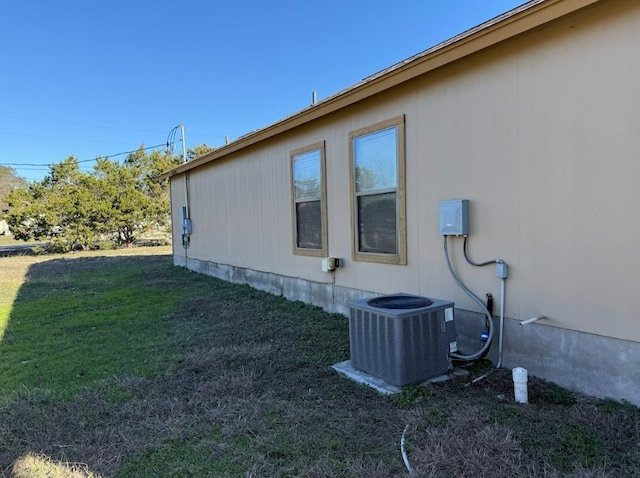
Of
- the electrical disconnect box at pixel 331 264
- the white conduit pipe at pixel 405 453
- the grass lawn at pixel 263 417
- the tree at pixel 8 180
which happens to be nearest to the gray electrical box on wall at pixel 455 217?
the grass lawn at pixel 263 417

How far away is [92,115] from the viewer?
96.6 ft

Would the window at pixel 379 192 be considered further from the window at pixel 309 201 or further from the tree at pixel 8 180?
the tree at pixel 8 180

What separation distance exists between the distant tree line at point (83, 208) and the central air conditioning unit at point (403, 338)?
665 inches

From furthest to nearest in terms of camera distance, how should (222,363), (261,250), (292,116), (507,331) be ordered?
(261,250) → (292,116) → (222,363) → (507,331)

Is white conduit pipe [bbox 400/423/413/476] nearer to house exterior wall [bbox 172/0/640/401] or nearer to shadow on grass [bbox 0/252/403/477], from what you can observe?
shadow on grass [bbox 0/252/403/477]

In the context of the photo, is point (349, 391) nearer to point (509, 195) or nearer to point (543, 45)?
point (509, 195)

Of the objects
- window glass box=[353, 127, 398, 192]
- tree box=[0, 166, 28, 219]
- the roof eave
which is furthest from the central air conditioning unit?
tree box=[0, 166, 28, 219]

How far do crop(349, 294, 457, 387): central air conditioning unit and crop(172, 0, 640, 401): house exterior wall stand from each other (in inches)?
20.6

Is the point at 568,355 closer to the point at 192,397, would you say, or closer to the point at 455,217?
the point at 455,217

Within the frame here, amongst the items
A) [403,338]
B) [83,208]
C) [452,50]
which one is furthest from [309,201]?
[83,208]

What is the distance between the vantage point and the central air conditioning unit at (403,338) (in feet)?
9.21

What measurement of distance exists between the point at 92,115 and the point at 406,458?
33569mm

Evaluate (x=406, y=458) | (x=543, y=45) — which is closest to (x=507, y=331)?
(x=406, y=458)

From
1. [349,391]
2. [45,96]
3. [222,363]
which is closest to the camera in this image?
[349,391]
